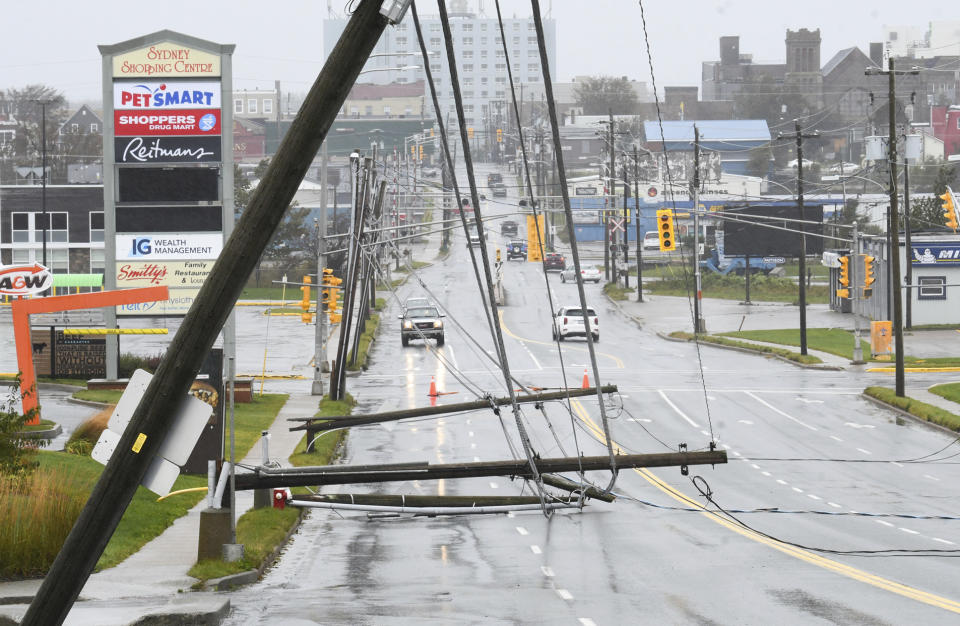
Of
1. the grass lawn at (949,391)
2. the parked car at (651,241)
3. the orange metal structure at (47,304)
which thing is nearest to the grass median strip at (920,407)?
the grass lawn at (949,391)

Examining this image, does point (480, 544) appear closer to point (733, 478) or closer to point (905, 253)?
point (733, 478)

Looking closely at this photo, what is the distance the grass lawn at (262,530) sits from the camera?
17.7 m

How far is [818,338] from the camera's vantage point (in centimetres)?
6253

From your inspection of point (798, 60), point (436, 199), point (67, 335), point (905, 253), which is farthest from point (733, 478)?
point (798, 60)

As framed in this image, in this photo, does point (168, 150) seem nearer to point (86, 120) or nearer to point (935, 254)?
point (935, 254)

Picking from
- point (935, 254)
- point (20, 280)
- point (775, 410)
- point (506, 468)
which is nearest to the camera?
point (506, 468)

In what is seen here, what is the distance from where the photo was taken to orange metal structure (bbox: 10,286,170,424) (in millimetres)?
34062

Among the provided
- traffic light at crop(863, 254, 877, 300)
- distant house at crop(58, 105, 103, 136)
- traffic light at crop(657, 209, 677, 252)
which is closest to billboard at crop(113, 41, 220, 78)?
traffic light at crop(657, 209, 677, 252)

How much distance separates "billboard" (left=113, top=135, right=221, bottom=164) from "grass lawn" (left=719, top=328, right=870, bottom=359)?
2934 cm

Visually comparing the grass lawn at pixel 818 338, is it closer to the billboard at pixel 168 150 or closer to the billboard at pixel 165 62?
the billboard at pixel 168 150

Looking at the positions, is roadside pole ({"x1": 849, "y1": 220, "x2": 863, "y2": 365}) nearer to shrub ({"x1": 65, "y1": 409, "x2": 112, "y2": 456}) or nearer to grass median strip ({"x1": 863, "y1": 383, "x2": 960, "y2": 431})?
grass median strip ({"x1": 863, "y1": 383, "x2": 960, "y2": 431})

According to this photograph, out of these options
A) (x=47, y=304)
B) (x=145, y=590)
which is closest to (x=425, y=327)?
(x=47, y=304)

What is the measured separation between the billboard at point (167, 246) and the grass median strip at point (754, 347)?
25.4 meters

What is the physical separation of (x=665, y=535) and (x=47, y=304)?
2157cm
